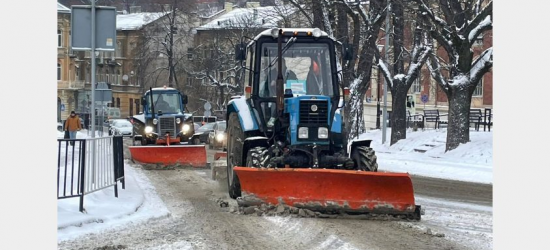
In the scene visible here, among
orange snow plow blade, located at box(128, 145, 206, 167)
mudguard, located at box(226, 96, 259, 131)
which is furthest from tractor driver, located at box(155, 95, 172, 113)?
mudguard, located at box(226, 96, 259, 131)

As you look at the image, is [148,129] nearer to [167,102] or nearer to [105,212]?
[167,102]

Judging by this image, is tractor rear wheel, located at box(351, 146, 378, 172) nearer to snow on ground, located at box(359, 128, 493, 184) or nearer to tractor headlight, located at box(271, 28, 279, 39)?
tractor headlight, located at box(271, 28, 279, 39)

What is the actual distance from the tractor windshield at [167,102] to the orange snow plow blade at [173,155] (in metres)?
4.62

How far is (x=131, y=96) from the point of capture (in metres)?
84.5

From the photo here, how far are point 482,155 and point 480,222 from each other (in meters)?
13.7

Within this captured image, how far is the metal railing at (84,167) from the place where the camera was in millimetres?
10922

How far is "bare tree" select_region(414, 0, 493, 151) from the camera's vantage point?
25.2m

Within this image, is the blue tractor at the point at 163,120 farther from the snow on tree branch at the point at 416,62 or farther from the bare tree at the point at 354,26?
the snow on tree branch at the point at 416,62

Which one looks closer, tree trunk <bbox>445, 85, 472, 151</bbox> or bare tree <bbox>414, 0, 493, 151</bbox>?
bare tree <bbox>414, 0, 493, 151</bbox>

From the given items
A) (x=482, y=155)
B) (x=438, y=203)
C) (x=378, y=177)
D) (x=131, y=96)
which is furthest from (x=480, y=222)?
(x=131, y=96)

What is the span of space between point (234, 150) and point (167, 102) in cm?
1403

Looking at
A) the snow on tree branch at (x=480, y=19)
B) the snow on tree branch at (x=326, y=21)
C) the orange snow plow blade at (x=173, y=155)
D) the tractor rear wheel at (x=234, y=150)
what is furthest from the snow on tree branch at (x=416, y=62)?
the tractor rear wheel at (x=234, y=150)

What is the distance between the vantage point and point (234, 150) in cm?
1402

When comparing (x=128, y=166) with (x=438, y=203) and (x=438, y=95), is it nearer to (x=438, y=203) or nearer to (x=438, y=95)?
(x=438, y=203)
